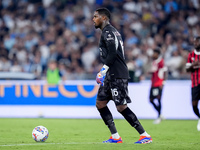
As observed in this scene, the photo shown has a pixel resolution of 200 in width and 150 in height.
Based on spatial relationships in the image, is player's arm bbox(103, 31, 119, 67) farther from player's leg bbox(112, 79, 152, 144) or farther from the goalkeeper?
player's leg bbox(112, 79, 152, 144)

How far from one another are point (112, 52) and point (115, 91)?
69 centimetres

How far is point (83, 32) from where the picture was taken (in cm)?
2133

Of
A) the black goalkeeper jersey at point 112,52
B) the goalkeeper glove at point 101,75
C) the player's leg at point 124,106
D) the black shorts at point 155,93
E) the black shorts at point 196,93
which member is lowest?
the black shorts at point 155,93

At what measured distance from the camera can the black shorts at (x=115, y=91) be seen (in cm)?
807

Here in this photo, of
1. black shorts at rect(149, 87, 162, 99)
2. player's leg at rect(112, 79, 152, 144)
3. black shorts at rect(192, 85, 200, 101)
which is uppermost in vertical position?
player's leg at rect(112, 79, 152, 144)

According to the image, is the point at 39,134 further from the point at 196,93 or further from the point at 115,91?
the point at 196,93

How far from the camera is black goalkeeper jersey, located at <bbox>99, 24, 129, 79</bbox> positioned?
800 cm

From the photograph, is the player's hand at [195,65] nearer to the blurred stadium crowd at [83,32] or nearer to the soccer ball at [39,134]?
the soccer ball at [39,134]

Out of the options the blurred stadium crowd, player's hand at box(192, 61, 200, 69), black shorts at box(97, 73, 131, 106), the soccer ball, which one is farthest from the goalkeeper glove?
the blurred stadium crowd

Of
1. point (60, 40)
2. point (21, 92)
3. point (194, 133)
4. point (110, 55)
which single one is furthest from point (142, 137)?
point (60, 40)

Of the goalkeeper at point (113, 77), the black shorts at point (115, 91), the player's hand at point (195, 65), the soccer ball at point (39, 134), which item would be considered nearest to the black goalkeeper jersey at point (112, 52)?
the goalkeeper at point (113, 77)

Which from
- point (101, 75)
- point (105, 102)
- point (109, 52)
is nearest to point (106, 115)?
point (105, 102)

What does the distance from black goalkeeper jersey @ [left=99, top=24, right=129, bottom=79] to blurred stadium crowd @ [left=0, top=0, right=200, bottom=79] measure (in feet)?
30.6

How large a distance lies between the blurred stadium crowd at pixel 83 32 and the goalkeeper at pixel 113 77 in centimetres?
924
